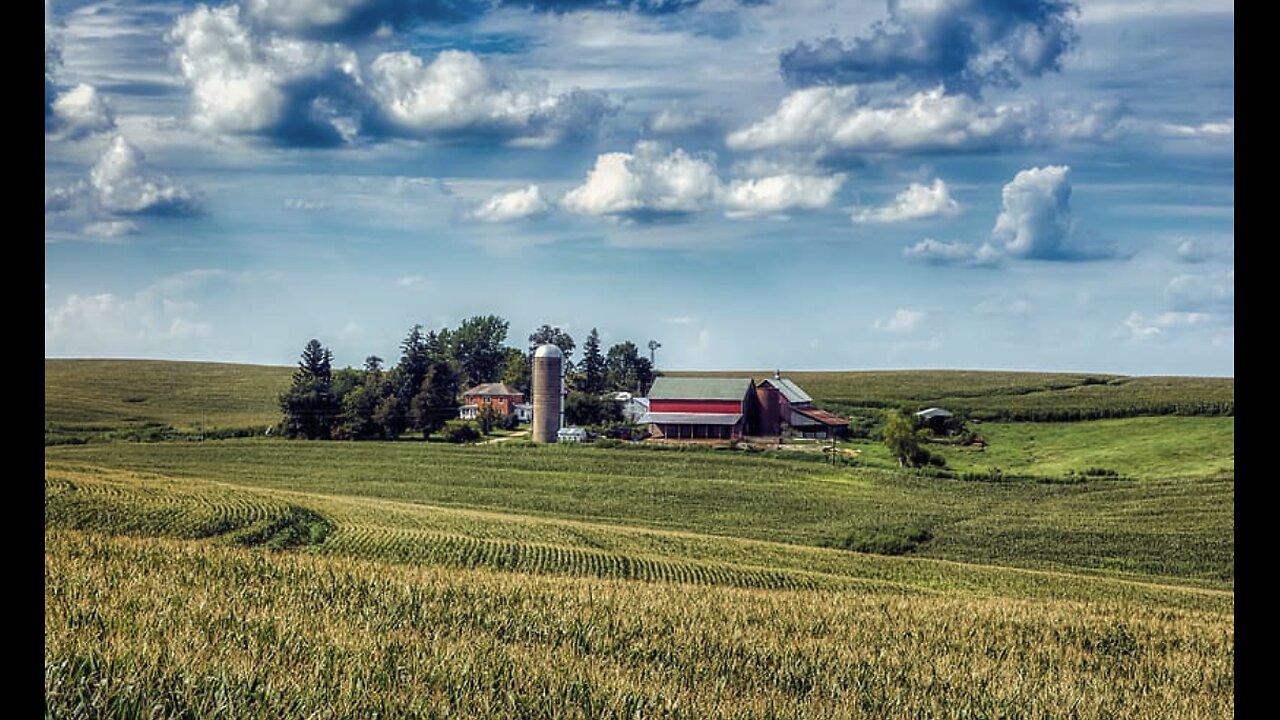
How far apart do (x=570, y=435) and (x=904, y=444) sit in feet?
95.2

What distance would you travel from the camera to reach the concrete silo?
94125 millimetres

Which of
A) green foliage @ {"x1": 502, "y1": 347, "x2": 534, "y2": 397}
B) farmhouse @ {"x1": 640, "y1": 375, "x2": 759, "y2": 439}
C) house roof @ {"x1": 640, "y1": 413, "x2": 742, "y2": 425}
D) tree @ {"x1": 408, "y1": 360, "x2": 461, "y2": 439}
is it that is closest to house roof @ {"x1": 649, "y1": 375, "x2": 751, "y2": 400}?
farmhouse @ {"x1": 640, "y1": 375, "x2": 759, "y2": 439}

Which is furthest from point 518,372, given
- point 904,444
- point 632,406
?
point 904,444

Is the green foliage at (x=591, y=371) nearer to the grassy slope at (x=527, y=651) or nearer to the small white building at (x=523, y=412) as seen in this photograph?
the small white building at (x=523, y=412)

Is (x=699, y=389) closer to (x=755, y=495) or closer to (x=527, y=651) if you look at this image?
(x=755, y=495)

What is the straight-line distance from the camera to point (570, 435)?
93625 mm

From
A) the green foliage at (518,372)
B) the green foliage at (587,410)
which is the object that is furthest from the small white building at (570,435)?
the green foliage at (518,372)

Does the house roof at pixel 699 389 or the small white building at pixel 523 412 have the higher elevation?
the house roof at pixel 699 389

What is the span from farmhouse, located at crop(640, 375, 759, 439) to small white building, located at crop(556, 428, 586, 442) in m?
6.10

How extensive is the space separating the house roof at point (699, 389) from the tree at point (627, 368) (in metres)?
29.5

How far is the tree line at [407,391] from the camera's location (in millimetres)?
95688
